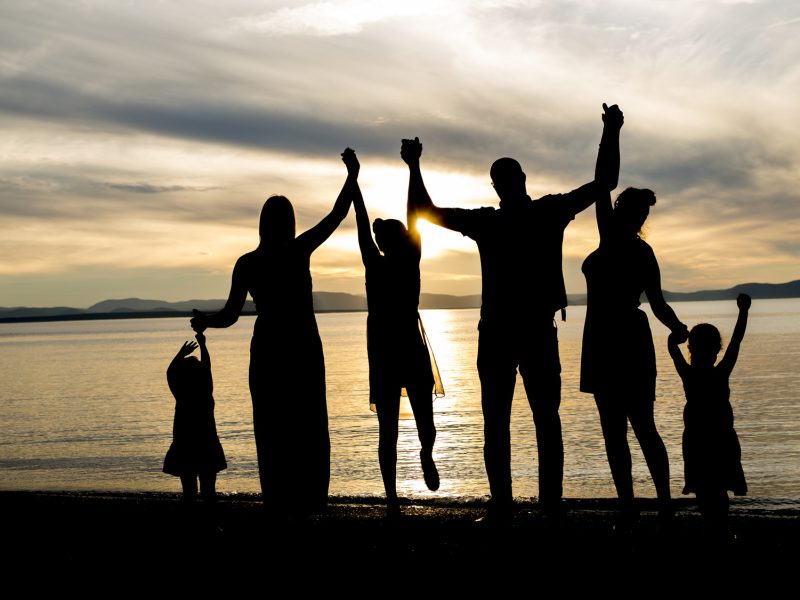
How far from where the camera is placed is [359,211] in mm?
6430

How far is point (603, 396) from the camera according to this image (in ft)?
19.3

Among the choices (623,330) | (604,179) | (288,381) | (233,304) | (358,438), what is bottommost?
(358,438)

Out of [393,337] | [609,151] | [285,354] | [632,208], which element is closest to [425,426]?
[393,337]

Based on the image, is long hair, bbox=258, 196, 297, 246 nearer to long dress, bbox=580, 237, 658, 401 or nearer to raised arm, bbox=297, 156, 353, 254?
raised arm, bbox=297, 156, 353, 254

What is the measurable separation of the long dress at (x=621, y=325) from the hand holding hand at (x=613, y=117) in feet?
2.60

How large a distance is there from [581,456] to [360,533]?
10190mm

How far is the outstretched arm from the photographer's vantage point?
6.33 metres

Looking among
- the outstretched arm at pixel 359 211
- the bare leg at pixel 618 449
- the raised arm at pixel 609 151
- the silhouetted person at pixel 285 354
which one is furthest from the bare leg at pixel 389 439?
the raised arm at pixel 609 151

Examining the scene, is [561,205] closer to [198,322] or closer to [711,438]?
[711,438]

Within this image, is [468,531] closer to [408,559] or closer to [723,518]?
[408,559]

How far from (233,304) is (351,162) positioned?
1.39 metres

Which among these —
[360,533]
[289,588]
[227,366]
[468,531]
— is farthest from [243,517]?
[227,366]

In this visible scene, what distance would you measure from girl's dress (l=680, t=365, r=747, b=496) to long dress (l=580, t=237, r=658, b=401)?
315mm

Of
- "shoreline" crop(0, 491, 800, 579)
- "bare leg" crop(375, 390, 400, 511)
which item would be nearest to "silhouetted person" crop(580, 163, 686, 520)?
"shoreline" crop(0, 491, 800, 579)
